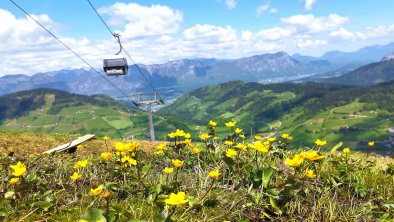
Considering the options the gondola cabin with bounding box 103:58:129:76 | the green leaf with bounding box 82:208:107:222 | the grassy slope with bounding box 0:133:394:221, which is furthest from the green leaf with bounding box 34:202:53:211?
the gondola cabin with bounding box 103:58:129:76

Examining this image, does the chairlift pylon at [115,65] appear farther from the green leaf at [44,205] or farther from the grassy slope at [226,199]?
the green leaf at [44,205]

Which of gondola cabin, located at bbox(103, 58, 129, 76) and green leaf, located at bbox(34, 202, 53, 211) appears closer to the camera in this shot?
green leaf, located at bbox(34, 202, 53, 211)

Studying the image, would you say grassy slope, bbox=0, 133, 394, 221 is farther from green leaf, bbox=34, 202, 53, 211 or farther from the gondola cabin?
the gondola cabin

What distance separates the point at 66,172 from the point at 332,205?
4410 millimetres

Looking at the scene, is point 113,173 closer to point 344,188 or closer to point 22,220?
point 22,220

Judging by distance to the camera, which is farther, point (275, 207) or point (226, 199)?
point (226, 199)

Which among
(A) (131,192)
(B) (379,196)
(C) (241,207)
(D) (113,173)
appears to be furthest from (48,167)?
(B) (379,196)

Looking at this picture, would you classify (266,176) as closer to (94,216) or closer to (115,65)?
(94,216)

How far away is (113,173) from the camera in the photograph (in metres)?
5.89

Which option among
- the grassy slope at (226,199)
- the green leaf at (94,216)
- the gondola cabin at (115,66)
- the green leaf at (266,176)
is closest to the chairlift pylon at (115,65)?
the gondola cabin at (115,66)

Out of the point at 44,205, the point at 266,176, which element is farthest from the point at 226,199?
the point at 44,205

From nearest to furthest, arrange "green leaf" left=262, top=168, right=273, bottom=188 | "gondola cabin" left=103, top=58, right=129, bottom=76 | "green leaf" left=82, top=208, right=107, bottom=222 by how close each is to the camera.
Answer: "green leaf" left=82, top=208, right=107, bottom=222 < "green leaf" left=262, top=168, right=273, bottom=188 < "gondola cabin" left=103, top=58, right=129, bottom=76

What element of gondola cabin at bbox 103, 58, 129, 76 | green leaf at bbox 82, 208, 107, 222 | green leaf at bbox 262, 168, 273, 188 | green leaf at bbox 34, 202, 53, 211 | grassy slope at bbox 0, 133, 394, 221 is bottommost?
grassy slope at bbox 0, 133, 394, 221

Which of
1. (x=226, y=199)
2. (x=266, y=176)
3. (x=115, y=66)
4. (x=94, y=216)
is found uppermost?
(x=115, y=66)
